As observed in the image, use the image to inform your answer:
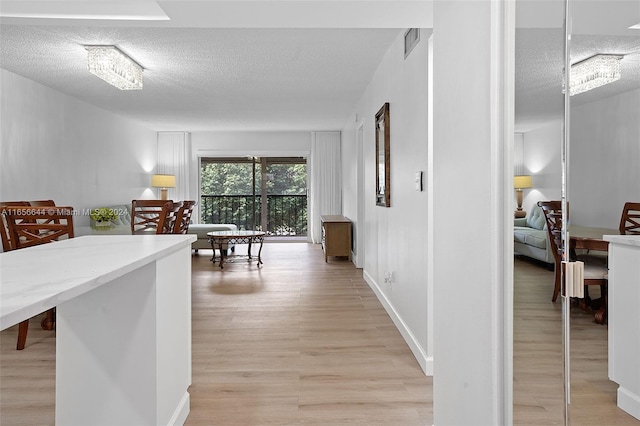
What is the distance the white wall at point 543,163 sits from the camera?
108 centimetres

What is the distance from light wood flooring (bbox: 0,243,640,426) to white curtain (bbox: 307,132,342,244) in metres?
4.72

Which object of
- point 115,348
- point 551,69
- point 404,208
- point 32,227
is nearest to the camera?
point 551,69

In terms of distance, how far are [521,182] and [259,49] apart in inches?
139

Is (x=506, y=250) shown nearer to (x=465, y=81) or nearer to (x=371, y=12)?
(x=465, y=81)

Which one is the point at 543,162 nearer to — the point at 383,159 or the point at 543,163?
the point at 543,163

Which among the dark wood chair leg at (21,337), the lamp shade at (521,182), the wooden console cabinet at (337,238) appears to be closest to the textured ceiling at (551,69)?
the lamp shade at (521,182)

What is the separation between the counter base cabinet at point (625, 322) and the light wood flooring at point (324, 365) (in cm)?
3

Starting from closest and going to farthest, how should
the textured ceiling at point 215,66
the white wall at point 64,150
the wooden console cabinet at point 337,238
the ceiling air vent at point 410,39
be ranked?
the ceiling air vent at point 410,39
the textured ceiling at point 215,66
the white wall at point 64,150
the wooden console cabinet at point 337,238

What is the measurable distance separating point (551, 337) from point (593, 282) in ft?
0.78

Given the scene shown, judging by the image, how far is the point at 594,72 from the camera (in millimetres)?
921

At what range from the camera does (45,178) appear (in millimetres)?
5594

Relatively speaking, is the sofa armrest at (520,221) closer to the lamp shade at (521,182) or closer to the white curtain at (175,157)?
the lamp shade at (521,182)

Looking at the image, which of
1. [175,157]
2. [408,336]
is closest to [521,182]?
[408,336]

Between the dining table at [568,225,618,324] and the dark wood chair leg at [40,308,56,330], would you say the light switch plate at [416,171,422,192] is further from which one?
the dark wood chair leg at [40,308,56,330]
